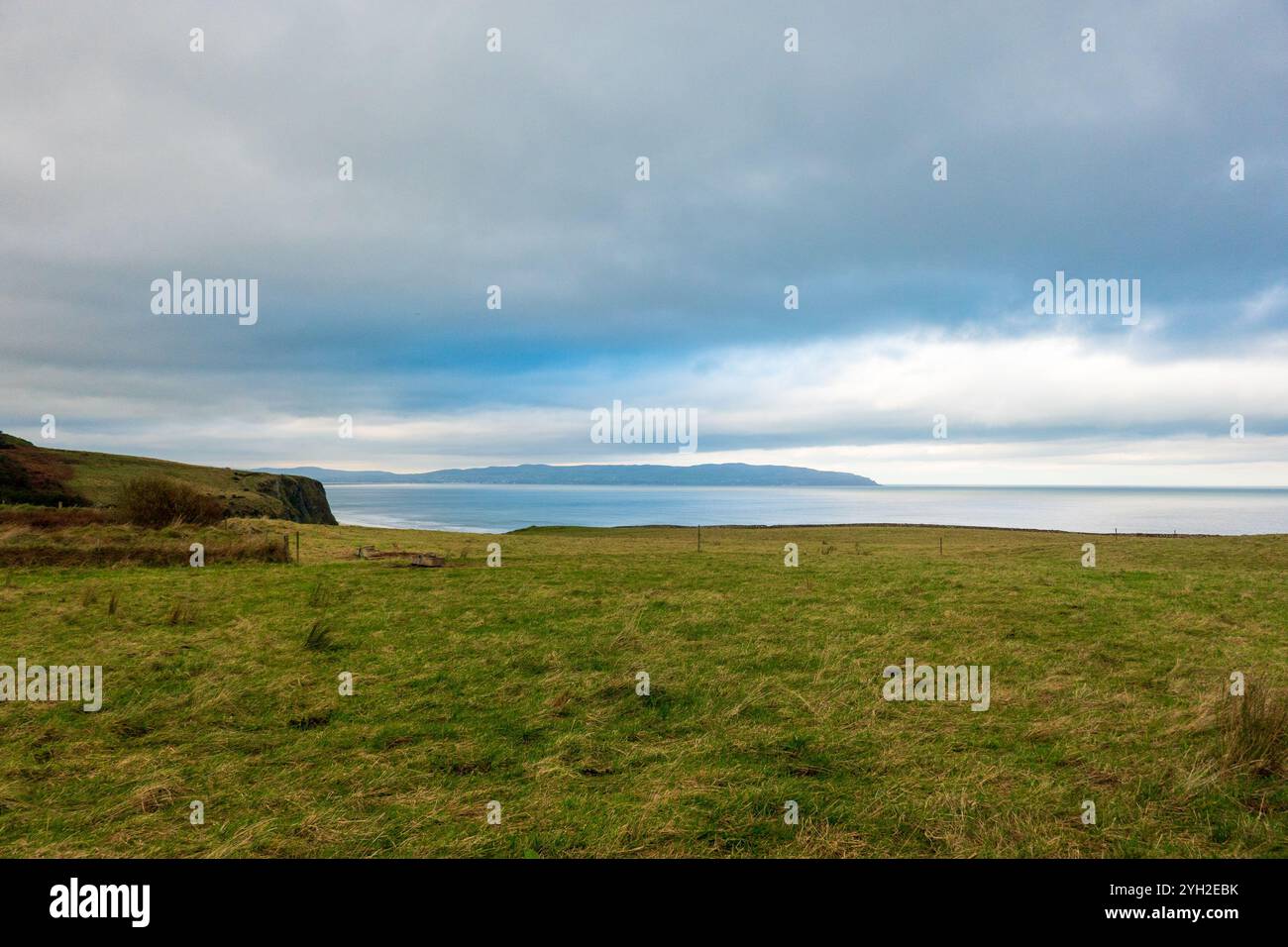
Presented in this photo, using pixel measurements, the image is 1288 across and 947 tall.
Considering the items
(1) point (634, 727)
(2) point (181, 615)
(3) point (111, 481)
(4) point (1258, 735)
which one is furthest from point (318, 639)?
(3) point (111, 481)

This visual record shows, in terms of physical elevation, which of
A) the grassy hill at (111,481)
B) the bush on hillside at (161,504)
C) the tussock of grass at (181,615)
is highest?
the grassy hill at (111,481)

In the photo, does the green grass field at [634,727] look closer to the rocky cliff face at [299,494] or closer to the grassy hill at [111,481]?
the grassy hill at [111,481]

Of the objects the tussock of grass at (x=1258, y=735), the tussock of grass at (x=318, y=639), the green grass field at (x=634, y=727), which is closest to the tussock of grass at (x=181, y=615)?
the green grass field at (x=634, y=727)

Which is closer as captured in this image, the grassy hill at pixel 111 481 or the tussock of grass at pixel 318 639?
the tussock of grass at pixel 318 639

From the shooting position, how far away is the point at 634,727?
817 centimetres

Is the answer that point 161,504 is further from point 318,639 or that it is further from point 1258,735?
point 1258,735

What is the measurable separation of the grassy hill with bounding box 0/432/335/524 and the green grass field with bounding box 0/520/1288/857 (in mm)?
52536

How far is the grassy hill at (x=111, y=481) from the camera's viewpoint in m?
74.1

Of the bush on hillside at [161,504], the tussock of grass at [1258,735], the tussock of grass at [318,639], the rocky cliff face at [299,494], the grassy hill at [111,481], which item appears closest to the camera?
the tussock of grass at [1258,735]

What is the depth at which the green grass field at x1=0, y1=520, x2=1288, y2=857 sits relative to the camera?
5.41 meters

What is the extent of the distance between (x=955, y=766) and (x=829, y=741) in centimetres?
134

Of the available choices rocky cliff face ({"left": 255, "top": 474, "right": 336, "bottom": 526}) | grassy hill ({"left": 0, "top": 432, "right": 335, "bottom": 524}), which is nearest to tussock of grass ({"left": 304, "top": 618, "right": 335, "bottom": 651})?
grassy hill ({"left": 0, "top": 432, "right": 335, "bottom": 524})

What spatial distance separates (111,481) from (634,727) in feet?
354

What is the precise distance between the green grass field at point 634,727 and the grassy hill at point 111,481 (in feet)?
172
